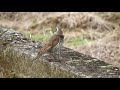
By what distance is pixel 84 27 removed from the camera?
25.2 feet

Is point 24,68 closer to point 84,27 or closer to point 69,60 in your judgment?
point 69,60

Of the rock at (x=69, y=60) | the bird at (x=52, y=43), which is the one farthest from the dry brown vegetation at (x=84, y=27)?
the bird at (x=52, y=43)

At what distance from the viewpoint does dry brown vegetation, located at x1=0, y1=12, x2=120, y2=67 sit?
714 cm

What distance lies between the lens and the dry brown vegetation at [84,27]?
23.4ft

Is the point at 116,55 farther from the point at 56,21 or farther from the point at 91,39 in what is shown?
the point at 56,21

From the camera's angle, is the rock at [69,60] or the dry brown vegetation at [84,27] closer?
the rock at [69,60]

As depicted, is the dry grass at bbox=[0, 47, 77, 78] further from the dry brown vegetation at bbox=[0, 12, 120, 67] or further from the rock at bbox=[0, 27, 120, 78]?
the dry brown vegetation at bbox=[0, 12, 120, 67]

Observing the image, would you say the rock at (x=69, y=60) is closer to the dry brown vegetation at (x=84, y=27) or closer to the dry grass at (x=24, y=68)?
the dry grass at (x=24, y=68)

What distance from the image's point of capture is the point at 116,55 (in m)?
7.11

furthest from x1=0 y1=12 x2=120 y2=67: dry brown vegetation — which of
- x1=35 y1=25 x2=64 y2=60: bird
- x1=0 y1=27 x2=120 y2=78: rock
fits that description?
x1=35 y1=25 x2=64 y2=60: bird

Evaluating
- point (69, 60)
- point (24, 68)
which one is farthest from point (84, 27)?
point (24, 68)

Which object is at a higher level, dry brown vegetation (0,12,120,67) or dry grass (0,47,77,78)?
dry brown vegetation (0,12,120,67)

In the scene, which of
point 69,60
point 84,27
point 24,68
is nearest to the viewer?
point 24,68
